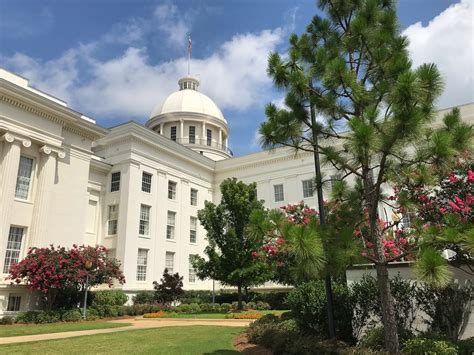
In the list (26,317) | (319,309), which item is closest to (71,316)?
(26,317)

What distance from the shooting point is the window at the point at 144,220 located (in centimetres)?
2954

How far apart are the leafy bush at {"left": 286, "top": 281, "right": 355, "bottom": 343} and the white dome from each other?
130 feet

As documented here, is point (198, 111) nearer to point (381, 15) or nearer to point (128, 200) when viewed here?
point (128, 200)

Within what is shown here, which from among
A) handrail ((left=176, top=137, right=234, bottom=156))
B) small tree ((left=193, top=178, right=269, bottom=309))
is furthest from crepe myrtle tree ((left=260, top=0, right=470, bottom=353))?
handrail ((left=176, top=137, right=234, bottom=156))

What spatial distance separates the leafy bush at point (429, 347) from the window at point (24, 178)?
66.7ft

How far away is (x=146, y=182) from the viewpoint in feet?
101

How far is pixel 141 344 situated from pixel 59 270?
10.1m

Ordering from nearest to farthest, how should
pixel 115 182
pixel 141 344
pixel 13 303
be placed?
pixel 141 344 → pixel 13 303 → pixel 115 182

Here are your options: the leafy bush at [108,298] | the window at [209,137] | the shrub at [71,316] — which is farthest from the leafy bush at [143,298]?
the window at [209,137]

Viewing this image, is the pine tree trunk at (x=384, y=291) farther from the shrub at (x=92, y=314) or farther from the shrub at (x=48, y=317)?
the shrub at (x=92, y=314)

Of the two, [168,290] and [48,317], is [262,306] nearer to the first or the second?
[168,290]

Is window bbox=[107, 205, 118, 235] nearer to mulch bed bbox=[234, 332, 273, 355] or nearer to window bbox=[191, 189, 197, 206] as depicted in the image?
window bbox=[191, 189, 197, 206]

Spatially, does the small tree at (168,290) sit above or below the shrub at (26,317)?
above

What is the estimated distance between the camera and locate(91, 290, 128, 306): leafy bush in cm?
2222
